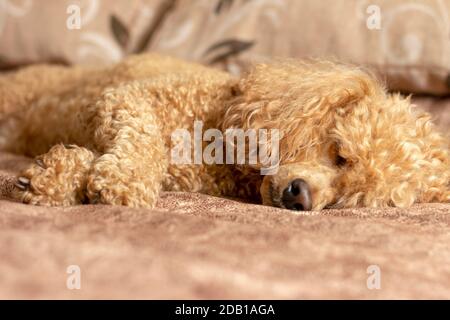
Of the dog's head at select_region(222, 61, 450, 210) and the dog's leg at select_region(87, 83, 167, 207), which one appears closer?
the dog's leg at select_region(87, 83, 167, 207)

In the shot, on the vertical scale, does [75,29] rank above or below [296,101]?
above

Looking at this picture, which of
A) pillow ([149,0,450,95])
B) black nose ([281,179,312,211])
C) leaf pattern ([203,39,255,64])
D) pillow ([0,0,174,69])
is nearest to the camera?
black nose ([281,179,312,211])

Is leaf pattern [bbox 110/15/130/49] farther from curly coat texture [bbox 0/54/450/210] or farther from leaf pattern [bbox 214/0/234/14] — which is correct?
curly coat texture [bbox 0/54/450/210]

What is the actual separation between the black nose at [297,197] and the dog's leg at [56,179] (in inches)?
16.9

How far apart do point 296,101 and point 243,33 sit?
75cm

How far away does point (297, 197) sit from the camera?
4.53 feet

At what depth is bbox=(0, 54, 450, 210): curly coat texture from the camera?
134 centimetres

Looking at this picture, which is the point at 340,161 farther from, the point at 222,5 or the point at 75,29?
the point at 75,29

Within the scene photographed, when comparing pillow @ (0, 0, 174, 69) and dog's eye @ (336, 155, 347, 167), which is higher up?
pillow @ (0, 0, 174, 69)

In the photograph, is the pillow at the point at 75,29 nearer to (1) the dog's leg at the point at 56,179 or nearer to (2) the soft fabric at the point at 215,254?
(1) the dog's leg at the point at 56,179

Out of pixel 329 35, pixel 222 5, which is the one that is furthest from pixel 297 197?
pixel 222 5

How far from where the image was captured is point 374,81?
5.16ft

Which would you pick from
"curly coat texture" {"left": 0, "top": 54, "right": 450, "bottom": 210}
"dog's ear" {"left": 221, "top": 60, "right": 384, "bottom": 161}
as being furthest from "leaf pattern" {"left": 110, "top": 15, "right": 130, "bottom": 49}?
"dog's ear" {"left": 221, "top": 60, "right": 384, "bottom": 161}
